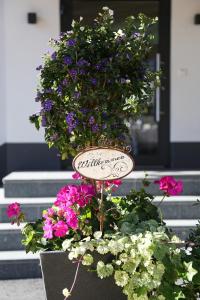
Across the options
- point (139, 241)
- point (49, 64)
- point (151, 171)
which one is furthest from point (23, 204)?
point (139, 241)

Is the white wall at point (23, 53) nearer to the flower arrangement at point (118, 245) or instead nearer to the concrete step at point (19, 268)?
the concrete step at point (19, 268)

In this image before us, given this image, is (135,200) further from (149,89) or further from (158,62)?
(158,62)

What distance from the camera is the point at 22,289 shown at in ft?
15.4

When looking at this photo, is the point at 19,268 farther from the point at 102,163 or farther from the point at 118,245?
the point at 118,245

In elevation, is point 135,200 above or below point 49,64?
below

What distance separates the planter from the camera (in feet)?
10.0

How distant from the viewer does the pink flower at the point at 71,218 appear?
3.15 meters

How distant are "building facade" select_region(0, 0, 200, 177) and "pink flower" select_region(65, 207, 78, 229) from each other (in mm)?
4135

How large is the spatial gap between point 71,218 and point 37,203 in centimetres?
A: 256

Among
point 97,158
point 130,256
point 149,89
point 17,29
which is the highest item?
point 17,29

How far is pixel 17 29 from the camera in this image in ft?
23.4

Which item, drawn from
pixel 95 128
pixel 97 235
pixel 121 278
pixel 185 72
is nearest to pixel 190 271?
pixel 121 278

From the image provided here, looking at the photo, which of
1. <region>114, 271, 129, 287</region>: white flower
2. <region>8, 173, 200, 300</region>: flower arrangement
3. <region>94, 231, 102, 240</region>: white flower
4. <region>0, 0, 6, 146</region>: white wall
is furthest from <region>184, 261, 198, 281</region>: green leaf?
<region>0, 0, 6, 146</region>: white wall

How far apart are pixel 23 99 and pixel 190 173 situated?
229 centimetres
